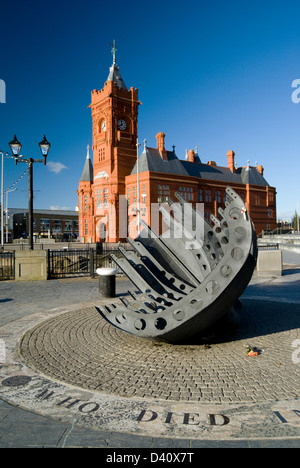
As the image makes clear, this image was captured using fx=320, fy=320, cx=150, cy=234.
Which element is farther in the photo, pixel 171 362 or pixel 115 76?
pixel 115 76

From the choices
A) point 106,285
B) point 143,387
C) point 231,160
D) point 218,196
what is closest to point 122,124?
point 218,196

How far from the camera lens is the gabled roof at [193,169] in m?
48.4

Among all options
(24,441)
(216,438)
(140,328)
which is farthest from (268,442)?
(140,328)

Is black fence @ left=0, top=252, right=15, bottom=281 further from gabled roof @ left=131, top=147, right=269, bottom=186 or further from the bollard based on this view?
gabled roof @ left=131, top=147, right=269, bottom=186

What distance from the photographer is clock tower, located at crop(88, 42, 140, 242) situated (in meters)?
50.0

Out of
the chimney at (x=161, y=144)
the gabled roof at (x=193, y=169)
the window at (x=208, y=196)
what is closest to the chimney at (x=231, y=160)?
the gabled roof at (x=193, y=169)

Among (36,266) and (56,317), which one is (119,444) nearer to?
(56,317)

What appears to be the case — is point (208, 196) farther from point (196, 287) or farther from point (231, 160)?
point (196, 287)

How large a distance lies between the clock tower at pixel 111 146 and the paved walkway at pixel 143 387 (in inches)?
1672

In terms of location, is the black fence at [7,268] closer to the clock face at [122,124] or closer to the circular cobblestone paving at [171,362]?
the circular cobblestone paving at [171,362]

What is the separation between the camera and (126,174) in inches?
2000

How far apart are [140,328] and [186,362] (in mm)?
969

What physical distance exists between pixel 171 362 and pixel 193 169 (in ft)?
171

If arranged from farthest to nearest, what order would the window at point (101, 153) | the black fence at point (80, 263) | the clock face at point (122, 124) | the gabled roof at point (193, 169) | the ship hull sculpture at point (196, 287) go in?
the window at point (101, 153), the clock face at point (122, 124), the gabled roof at point (193, 169), the black fence at point (80, 263), the ship hull sculpture at point (196, 287)
